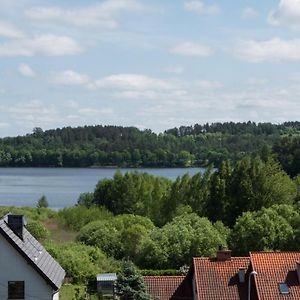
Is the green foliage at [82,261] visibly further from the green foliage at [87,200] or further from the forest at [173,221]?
the green foliage at [87,200]

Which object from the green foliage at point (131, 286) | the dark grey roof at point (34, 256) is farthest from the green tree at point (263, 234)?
the dark grey roof at point (34, 256)

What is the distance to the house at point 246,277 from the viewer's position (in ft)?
94.9

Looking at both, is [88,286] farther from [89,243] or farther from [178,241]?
[89,243]

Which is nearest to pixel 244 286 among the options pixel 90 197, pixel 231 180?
pixel 231 180

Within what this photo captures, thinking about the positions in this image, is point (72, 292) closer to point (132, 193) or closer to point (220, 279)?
point (220, 279)

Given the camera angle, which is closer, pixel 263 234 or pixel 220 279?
pixel 220 279

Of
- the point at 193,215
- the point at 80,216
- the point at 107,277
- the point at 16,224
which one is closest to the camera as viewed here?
the point at 16,224

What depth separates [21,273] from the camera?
28.2 m

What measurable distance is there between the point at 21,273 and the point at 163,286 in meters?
8.40

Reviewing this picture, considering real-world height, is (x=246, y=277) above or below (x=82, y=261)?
above

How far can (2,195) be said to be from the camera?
121 metres

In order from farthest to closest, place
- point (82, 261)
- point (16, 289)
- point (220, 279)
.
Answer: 1. point (82, 261)
2. point (220, 279)
3. point (16, 289)

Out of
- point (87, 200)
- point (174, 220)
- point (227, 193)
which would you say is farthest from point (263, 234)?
point (87, 200)

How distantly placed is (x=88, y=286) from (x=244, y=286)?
13.0 metres
